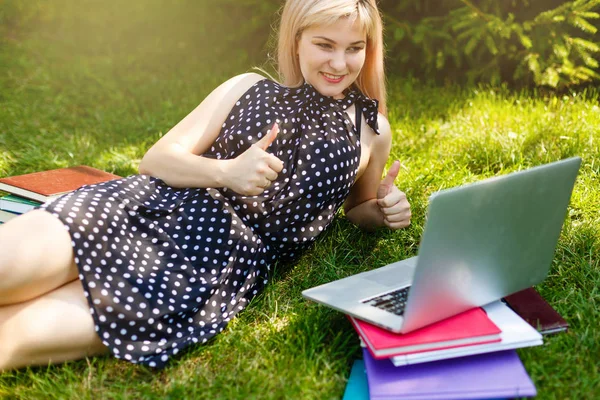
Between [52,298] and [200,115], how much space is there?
0.79m

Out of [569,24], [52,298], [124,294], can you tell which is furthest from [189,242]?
[569,24]

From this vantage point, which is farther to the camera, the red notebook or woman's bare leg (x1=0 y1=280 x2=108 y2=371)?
woman's bare leg (x1=0 y1=280 x2=108 y2=371)

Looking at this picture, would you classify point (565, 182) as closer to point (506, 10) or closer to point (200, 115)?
point (200, 115)

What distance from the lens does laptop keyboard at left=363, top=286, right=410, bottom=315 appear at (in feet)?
5.73

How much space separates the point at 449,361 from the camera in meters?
1.64

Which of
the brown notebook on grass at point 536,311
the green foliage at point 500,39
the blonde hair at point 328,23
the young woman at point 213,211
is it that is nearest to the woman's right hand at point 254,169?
the young woman at point 213,211

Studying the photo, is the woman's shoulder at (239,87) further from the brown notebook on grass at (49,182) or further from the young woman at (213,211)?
the brown notebook on grass at (49,182)

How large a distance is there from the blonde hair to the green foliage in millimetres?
1311

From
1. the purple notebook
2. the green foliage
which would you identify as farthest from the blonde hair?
the green foliage

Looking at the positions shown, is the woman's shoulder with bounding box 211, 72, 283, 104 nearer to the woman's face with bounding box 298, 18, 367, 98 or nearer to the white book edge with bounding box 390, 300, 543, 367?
the woman's face with bounding box 298, 18, 367, 98

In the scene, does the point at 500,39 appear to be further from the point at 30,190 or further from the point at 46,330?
the point at 46,330

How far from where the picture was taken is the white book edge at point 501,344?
160cm

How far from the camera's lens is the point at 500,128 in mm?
3178

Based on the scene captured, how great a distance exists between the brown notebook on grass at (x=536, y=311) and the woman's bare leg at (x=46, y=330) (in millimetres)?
1210
